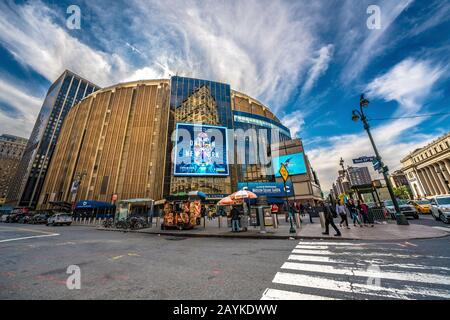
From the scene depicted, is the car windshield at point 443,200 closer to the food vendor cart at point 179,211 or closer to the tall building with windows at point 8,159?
the food vendor cart at point 179,211

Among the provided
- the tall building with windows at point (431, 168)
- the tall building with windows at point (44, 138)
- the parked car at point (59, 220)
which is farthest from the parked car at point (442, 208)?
the tall building with windows at point (44, 138)

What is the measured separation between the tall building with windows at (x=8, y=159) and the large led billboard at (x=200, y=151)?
126m

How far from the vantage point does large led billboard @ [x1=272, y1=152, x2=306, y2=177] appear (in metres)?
49.2

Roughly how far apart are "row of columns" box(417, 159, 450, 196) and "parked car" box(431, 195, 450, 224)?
59321mm

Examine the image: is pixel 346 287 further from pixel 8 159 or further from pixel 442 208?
pixel 8 159

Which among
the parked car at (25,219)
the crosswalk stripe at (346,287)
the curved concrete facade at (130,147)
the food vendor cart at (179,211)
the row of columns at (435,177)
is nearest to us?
the crosswalk stripe at (346,287)

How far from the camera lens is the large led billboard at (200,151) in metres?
35.1

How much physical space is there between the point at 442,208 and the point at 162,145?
45591 mm

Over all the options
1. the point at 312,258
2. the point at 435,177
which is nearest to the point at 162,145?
the point at 312,258

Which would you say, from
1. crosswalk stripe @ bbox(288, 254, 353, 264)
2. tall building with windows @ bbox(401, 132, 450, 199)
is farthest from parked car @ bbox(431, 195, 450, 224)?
tall building with windows @ bbox(401, 132, 450, 199)

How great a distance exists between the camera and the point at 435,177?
57625mm
